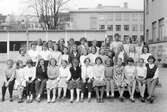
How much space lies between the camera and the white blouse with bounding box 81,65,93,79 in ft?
27.1

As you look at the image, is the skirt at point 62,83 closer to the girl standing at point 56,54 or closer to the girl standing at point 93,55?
the girl standing at point 56,54

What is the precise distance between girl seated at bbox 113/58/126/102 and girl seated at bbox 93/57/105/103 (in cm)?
41

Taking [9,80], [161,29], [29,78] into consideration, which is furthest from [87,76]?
[161,29]

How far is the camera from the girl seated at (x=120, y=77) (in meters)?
7.98

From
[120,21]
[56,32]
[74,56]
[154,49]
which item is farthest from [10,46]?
[120,21]

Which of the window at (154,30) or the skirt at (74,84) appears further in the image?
the window at (154,30)

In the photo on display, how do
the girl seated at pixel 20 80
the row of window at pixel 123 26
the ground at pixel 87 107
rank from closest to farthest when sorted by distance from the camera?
the ground at pixel 87 107, the girl seated at pixel 20 80, the row of window at pixel 123 26

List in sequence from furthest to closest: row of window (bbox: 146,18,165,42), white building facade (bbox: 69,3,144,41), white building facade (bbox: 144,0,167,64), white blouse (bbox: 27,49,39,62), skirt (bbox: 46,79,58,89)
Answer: white building facade (bbox: 69,3,144,41), row of window (bbox: 146,18,165,42), white building facade (bbox: 144,0,167,64), white blouse (bbox: 27,49,39,62), skirt (bbox: 46,79,58,89)

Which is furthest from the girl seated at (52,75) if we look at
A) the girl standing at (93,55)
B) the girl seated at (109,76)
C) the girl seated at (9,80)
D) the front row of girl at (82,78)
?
the girl seated at (109,76)

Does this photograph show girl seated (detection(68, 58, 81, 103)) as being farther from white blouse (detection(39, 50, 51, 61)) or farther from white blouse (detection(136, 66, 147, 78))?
white blouse (detection(136, 66, 147, 78))

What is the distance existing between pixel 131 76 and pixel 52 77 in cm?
247

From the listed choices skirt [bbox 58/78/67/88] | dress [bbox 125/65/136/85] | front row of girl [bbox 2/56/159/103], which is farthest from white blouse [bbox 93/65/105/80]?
skirt [bbox 58/78/67/88]

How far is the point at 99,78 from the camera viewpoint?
819cm

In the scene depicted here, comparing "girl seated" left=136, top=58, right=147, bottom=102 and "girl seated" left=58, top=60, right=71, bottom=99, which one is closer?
"girl seated" left=136, top=58, right=147, bottom=102
